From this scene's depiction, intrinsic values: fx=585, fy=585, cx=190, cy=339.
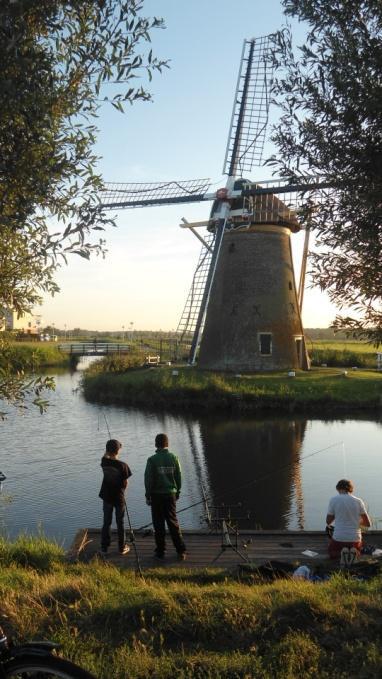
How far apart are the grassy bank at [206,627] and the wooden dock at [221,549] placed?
1841 mm

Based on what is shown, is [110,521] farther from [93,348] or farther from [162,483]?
[93,348]

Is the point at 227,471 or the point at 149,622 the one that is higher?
the point at 149,622

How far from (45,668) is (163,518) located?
503 centimetres

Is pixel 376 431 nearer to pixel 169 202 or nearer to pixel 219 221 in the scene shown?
pixel 219 221

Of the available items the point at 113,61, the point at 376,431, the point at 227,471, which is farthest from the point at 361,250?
the point at 376,431

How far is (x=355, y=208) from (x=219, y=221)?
84.8 ft

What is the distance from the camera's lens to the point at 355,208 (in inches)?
196

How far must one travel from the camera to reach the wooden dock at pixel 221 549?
732 cm

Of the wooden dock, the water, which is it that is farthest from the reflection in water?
the wooden dock

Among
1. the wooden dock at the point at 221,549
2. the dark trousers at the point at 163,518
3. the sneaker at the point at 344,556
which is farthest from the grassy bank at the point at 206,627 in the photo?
the wooden dock at the point at 221,549

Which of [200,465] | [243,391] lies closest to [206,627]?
[200,465]

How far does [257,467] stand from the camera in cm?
1617

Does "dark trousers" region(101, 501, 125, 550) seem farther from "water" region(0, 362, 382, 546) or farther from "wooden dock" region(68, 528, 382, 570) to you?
"water" region(0, 362, 382, 546)

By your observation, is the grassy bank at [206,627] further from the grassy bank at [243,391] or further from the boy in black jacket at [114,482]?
the grassy bank at [243,391]
